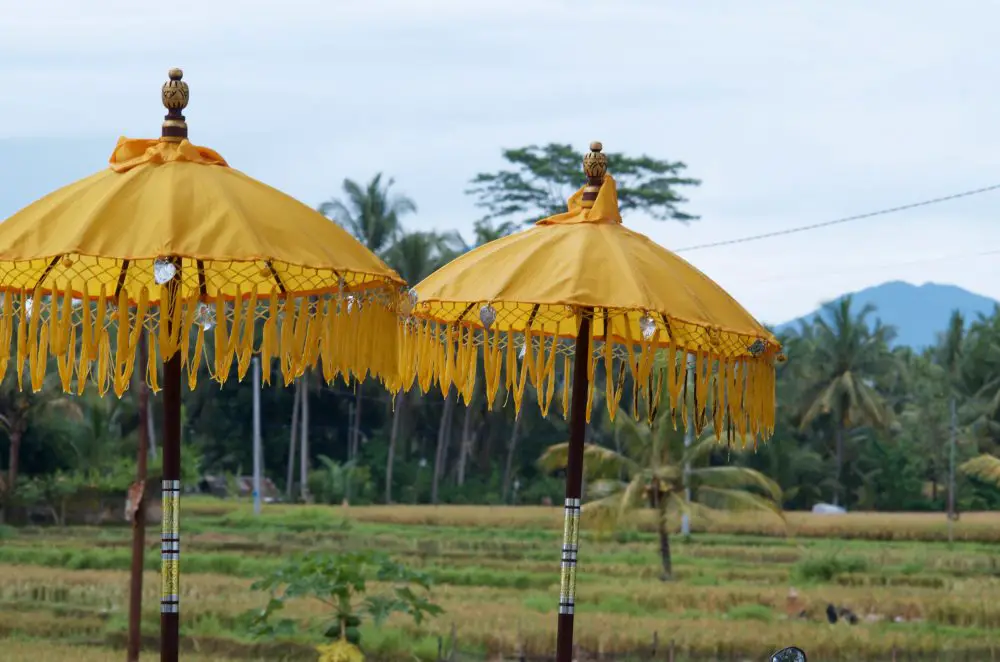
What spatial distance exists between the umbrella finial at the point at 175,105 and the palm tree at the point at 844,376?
1525 inches

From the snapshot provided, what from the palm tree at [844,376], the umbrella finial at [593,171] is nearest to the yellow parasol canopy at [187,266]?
the umbrella finial at [593,171]

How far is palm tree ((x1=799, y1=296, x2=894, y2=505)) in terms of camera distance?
141 ft

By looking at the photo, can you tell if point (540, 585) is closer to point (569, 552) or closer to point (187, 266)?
point (569, 552)

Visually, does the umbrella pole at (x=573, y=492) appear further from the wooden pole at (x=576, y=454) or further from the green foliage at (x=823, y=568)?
the green foliage at (x=823, y=568)

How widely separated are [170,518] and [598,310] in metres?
2.12

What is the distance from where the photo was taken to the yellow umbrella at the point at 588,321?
5789 millimetres

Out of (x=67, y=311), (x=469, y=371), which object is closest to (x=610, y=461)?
(x=469, y=371)

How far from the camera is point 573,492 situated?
6.21 metres

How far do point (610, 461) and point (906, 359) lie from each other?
32.6 m

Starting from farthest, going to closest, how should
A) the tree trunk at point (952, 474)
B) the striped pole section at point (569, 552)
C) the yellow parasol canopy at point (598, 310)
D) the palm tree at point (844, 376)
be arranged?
the palm tree at point (844, 376) < the tree trunk at point (952, 474) < the striped pole section at point (569, 552) < the yellow parasol canopy at point (598, 310)

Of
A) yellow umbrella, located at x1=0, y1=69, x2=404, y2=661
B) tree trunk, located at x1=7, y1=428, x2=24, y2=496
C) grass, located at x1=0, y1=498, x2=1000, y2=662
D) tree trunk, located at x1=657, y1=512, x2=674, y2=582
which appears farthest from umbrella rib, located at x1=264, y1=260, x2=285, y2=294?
tree trunk, located at x1=7, y1=428, x2=24, y2=496

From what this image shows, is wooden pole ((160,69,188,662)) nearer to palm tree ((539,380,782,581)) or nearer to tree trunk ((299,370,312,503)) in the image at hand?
palm tree ((539,380,782,581))

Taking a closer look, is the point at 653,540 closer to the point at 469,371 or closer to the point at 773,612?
the point at 773,612

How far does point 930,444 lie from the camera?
41.6 m
